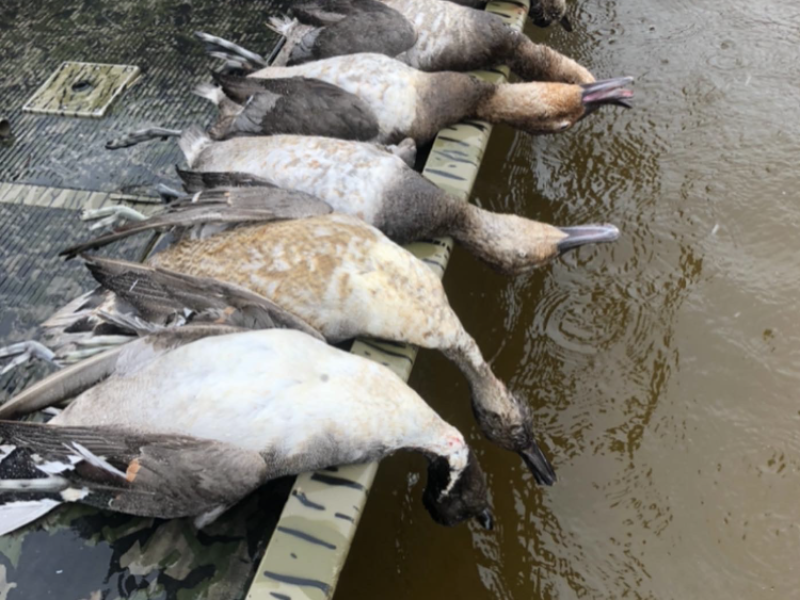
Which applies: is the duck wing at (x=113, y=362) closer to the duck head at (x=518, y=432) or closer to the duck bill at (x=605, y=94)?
the duck head at (x=518, y=432)

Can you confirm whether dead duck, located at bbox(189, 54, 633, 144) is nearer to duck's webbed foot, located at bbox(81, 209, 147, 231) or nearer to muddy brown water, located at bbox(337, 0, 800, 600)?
duck's webbed foot, located at bbox(81, 209, 147, 231)

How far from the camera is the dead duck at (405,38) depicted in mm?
3838

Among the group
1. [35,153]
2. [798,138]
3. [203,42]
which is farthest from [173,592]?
[798,138]

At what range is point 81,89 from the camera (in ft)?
13.6

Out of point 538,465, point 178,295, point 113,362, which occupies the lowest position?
point 538,465

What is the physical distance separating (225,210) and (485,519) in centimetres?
172

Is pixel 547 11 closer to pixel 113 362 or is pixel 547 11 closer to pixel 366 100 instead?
pixel 366 100

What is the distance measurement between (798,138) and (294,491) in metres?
4.21

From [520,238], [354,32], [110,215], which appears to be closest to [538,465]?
[520,238]

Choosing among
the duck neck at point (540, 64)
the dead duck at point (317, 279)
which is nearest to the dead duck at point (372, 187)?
the dead duck at point (317, 279)

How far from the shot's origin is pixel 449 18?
407 cm

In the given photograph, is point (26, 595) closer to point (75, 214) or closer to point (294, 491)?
point (294, 491)

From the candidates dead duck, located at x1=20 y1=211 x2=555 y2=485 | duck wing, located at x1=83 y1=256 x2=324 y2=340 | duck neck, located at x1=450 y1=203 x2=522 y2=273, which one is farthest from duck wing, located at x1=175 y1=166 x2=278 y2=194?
duck neck, located at x1=450 y1=203 x2=522 y2=273

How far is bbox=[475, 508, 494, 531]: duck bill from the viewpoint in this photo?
116 inches
